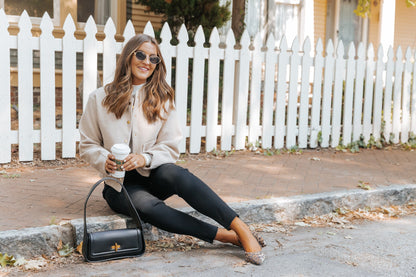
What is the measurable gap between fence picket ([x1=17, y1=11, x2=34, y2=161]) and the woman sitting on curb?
2019mm

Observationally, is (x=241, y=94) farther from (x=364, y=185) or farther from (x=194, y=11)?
(x=194, y=11)

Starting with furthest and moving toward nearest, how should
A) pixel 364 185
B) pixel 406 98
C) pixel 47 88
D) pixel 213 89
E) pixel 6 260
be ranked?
pixel 406 98 → pixel 213 89 → pixel 47 88 → pixel 364 185 → pixel 6 260

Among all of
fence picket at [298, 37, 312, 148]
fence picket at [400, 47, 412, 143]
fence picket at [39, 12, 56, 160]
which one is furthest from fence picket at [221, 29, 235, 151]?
fence picket at [400, 47, 412, 143]

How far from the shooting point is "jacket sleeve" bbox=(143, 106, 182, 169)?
3.34 metres

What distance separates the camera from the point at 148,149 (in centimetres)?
343

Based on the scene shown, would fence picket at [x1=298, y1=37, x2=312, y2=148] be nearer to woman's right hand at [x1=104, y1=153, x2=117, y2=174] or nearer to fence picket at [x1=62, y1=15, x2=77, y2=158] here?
fence picket at [x1=62, y1=15, x2=77, y2=158]

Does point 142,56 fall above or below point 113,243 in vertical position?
above

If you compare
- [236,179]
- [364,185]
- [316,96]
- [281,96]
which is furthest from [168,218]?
[316,96]

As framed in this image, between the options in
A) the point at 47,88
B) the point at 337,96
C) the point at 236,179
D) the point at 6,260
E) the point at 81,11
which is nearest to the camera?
the point at 6,260

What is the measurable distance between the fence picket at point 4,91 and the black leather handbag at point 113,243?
8.07 feet

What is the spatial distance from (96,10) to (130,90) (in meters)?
6.65

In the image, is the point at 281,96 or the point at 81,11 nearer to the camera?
the point at 281,96

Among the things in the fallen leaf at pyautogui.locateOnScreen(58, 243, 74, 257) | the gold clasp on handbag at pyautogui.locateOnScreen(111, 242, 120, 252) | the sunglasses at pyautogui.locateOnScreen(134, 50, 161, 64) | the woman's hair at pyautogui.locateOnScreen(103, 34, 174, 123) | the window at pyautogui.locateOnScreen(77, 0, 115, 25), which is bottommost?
the fallen leaf at pyautogui.locateOnScreen(58, 243, 74, 257)

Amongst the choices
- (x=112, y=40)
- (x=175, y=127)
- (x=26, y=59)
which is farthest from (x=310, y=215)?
(x=26, y=59)
